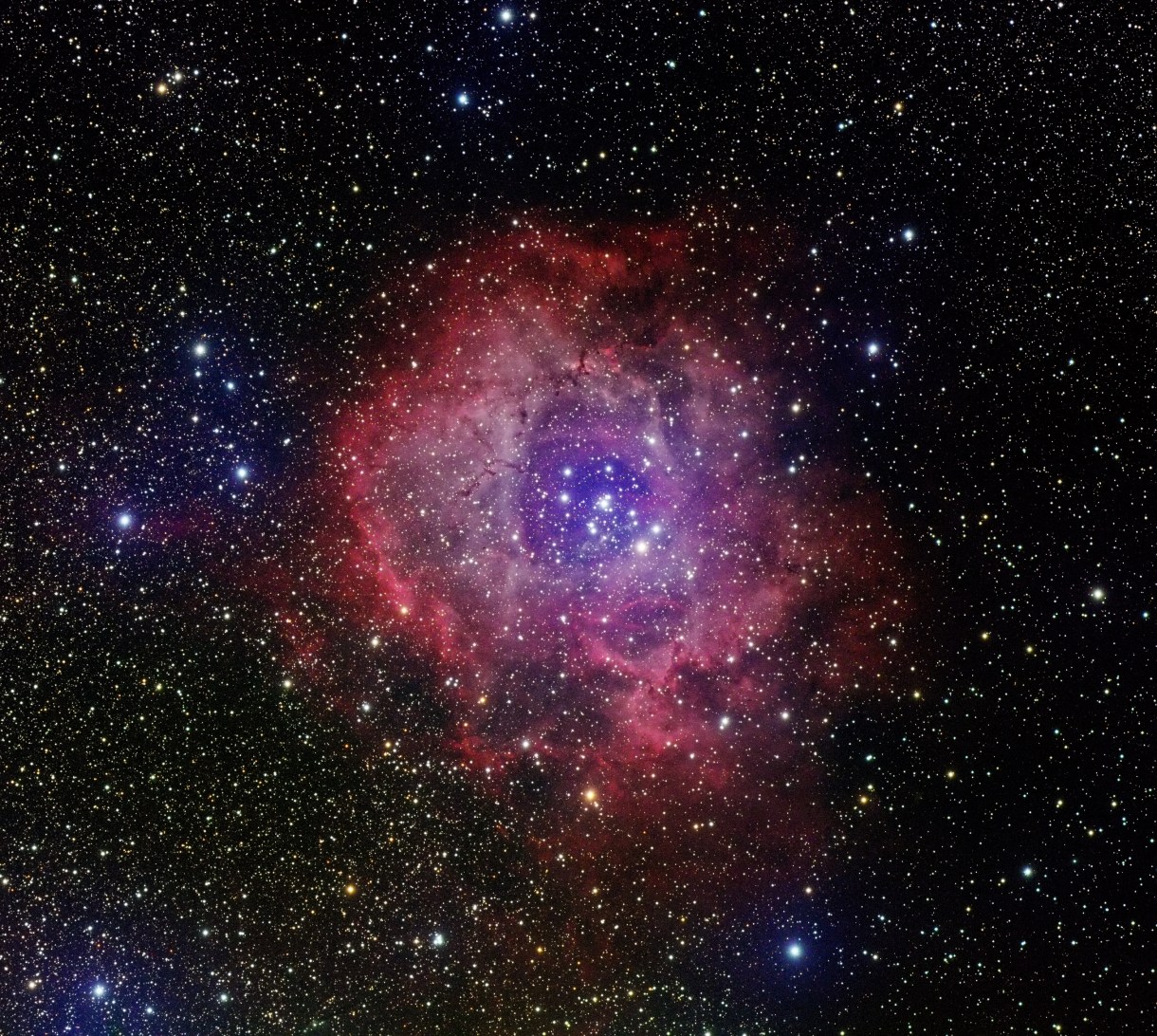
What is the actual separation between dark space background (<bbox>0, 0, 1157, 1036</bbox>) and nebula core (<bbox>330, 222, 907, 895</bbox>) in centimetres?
14

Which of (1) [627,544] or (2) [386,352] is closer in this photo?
(2) [386,352]

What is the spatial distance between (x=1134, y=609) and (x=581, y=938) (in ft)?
A: 7.68

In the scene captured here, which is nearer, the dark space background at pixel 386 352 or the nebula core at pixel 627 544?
the dark space background at pixel 386 352

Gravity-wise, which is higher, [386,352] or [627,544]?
[386,352]

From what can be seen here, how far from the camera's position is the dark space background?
1877mm

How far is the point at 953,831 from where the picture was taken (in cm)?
230

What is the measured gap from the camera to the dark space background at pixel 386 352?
73.9 inches

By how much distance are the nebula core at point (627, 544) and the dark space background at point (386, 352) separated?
14cm

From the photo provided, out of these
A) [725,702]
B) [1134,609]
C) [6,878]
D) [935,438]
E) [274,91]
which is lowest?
[6,878]

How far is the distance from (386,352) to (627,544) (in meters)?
1.05

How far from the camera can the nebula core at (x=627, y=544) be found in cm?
209

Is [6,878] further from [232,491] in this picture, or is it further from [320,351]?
[320,351]

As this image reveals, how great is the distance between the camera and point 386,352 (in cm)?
206

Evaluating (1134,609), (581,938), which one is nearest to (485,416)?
(581,938)
